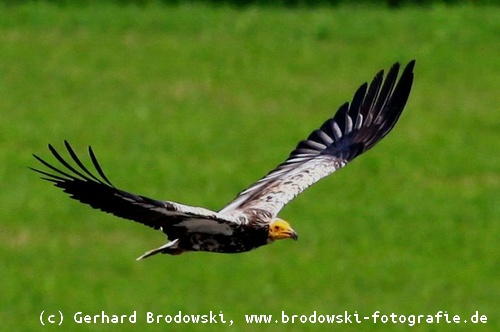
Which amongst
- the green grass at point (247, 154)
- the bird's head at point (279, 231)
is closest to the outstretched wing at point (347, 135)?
the bird's head at point (279, 231)

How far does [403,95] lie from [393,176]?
16635mm

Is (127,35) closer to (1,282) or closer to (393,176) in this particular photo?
(393,176)

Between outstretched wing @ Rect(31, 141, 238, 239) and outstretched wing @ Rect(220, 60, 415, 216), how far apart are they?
1.84m

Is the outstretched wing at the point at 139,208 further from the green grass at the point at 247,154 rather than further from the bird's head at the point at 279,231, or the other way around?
the green grass at the point at 247,154

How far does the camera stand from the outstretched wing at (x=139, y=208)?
8.76 meters

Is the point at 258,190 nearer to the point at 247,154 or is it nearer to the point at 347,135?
the point at 347,135

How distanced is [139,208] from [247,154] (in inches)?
787

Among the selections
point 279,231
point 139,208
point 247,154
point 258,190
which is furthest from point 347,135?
point 247,154

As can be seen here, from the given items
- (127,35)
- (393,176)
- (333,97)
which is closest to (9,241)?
(393,176)

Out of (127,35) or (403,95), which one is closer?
(403,95)

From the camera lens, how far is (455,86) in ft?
109

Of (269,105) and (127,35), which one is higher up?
(127,35)

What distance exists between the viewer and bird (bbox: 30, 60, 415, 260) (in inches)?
349

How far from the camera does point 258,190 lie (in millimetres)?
10922
